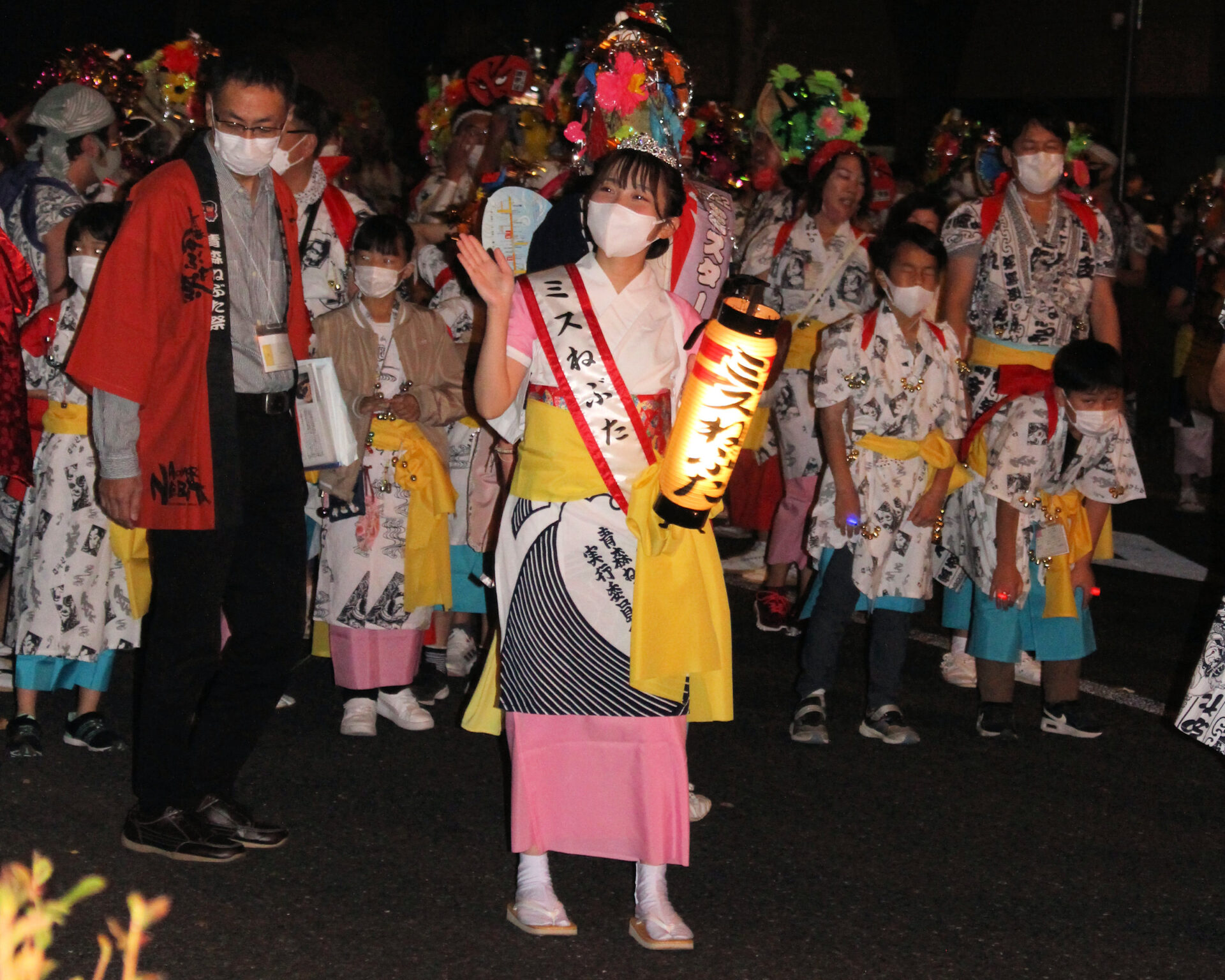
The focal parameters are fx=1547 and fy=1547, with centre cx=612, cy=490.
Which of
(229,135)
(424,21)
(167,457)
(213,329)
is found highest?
(424,21)

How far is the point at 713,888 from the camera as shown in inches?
159

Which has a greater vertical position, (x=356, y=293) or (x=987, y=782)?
(x=356, y=293)

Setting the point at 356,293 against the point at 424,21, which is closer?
the point at 356,293

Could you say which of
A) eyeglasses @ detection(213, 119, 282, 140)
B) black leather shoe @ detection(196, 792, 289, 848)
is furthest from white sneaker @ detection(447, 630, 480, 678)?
eyeglasses @ detection(213, 119, 282, 140)

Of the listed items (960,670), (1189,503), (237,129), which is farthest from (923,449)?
(1189,503)

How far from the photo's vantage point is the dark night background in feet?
74.0

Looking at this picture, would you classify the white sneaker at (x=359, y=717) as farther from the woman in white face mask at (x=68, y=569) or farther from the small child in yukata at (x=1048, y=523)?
the small child in yukata at (x=1048, y=523)

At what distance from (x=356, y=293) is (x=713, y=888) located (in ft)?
8.51

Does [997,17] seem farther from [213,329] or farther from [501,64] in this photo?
[213,329]

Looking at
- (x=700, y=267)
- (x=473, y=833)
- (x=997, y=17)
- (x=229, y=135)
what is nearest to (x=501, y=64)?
(x=700, y=267)

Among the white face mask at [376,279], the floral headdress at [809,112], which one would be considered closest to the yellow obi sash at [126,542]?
the white face mask at [376,279]

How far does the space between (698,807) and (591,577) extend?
1169 mm

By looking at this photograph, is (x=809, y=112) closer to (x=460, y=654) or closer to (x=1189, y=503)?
(x=460, y=654)

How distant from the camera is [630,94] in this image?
15.7 feet
